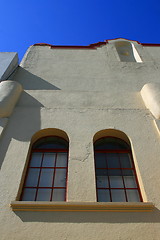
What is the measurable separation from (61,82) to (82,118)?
2717 millimetres

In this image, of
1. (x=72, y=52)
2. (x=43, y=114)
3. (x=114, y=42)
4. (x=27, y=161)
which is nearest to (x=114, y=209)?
(x=27, y=161)

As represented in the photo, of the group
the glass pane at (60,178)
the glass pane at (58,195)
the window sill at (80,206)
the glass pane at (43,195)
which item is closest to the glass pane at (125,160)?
the window sill at (80,206)

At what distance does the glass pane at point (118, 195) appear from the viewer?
4.43 metres

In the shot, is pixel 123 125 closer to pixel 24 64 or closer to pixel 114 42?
pixel 24 64

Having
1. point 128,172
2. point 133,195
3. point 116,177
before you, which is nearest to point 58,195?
point 116,177

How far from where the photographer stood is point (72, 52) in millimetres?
10523

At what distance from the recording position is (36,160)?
523 centimetres

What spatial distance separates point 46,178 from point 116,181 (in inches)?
62.7

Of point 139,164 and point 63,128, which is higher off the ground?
point 63,128

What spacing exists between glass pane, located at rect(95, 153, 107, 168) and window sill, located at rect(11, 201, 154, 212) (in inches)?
53.6

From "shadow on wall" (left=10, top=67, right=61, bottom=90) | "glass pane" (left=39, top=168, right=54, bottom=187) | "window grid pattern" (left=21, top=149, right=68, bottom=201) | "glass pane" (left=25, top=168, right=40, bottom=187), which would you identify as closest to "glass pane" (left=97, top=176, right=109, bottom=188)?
"window grid pattern" (left=21, top=149, right=68, bottom=201)

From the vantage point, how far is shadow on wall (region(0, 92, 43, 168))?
5.21 m

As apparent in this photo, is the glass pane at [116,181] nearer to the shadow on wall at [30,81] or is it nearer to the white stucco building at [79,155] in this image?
the white stucco building at [79,155]

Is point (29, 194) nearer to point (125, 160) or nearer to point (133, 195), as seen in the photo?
point (133, 195)
